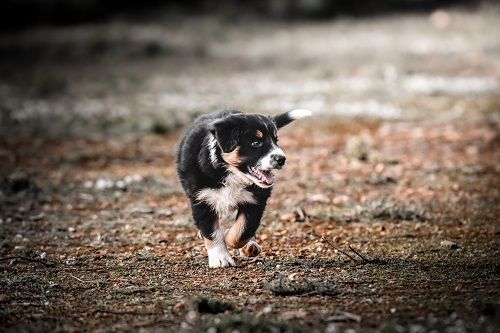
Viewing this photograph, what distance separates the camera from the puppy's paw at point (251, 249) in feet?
21.0

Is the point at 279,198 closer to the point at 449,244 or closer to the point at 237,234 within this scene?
the point at 449,244

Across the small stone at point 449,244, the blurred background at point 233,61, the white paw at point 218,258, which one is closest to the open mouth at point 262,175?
the white paw at point 218,258

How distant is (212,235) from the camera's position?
6105mm

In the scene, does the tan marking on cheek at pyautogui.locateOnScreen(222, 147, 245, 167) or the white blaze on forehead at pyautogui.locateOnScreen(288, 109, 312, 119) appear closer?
the tan marking on cheek at pyautogui.locateOnScreen(222, 147, 245, 167)

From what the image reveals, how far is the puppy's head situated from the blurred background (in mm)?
5441

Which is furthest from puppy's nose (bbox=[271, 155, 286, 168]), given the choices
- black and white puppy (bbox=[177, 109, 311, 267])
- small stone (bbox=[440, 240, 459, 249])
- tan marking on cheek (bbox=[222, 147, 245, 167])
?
small stone (bbox=[440, 240, 459, 249])

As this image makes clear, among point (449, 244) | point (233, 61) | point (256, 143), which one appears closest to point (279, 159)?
point (256, 143)

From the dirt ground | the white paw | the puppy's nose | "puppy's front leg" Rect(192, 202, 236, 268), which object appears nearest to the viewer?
the dirt ground

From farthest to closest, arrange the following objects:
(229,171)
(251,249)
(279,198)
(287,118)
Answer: (279,198) → (251,249) → (287,118) → (229,171)

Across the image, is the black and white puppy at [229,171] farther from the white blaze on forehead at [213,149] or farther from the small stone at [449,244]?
the small stone at [449,244]

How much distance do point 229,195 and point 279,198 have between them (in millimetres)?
2905

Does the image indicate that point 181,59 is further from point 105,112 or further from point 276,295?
point 276,295

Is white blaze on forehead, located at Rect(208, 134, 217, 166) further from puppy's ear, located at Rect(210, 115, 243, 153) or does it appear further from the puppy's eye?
the puppy's eye

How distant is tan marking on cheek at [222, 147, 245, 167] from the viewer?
5801 millimetres
